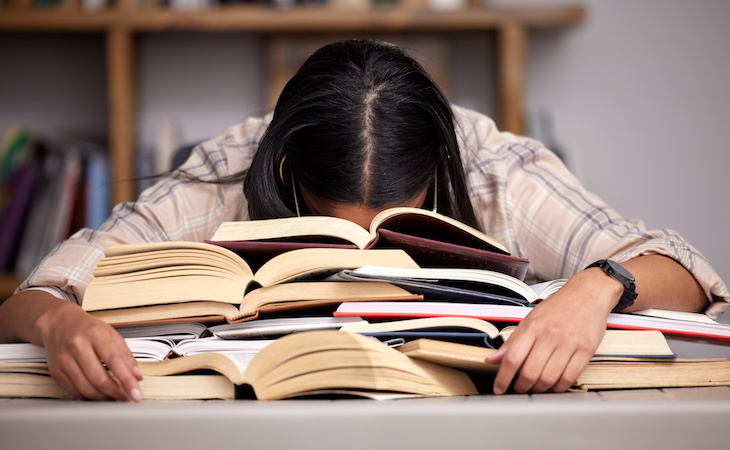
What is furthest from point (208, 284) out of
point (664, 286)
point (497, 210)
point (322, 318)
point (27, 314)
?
point (497, 210)

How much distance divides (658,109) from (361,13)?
1.02m

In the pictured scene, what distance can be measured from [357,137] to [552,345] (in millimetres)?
404

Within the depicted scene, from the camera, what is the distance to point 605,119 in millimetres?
2084

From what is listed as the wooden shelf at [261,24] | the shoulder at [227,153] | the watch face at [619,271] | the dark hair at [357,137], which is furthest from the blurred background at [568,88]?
the watch face at [619,271]

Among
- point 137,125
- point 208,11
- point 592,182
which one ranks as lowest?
point 592,182

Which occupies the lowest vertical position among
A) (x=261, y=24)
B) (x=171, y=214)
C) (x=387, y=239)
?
(x=171, y=214)

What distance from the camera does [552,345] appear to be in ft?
1.55

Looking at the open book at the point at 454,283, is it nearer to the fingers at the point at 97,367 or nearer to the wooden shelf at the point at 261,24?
the fingers at the point at 97,367

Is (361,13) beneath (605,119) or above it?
above

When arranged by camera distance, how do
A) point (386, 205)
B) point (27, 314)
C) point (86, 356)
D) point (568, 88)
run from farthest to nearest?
1. point (568, 88)
2. point (386, 205)
3. point (27, 314)
4. point (86, 356)

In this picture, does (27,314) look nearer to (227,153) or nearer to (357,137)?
(357,137)

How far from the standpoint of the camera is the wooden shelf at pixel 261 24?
1839mm

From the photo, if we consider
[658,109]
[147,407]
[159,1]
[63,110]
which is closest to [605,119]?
[658,109]

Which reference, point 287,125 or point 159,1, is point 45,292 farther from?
point 159,1
